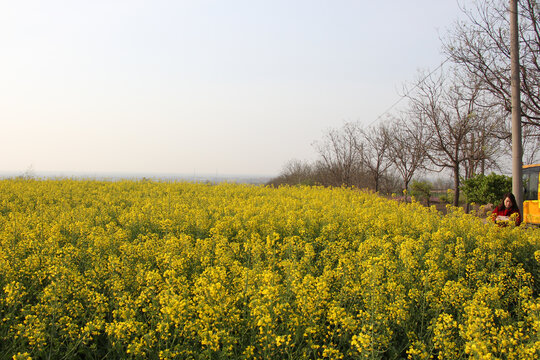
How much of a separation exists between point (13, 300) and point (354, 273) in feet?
11.7

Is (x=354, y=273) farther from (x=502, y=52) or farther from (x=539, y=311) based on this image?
(x=502, y=52)

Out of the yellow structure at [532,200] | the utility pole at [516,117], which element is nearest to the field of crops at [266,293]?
the utility pole at [516,117]

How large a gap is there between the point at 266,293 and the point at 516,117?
8.27 m

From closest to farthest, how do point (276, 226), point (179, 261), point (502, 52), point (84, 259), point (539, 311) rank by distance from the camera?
1. point (539, 311)
2. point (179, 261)
3. point (84, 259)
4. point (276, 226)
5. point (502, 52)

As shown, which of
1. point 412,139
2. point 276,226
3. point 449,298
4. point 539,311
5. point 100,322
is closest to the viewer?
point 100,322

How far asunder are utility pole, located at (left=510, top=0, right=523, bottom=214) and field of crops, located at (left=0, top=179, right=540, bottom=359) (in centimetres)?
246

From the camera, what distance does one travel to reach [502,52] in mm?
10141

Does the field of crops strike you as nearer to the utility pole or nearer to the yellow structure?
the utility pole

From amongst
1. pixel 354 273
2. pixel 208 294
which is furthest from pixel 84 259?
pixel 354 273

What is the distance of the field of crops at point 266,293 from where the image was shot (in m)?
2.97

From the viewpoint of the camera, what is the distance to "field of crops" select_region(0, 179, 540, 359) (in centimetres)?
297

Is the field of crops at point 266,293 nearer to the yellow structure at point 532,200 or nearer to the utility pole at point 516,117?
the utility pole at point 516,117

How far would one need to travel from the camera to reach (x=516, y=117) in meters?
8.36

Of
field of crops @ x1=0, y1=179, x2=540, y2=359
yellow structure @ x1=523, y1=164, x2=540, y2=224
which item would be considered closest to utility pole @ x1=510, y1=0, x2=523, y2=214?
field of crops @ x1=0, y1=179, x2=540, y2=359
